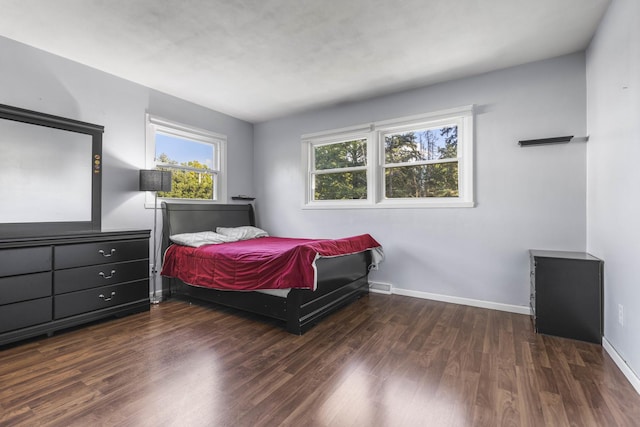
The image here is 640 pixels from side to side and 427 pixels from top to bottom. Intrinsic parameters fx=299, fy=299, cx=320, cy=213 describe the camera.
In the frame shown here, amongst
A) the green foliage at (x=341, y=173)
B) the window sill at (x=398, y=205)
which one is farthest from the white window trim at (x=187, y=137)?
the green foliage at (x=341, y=173)

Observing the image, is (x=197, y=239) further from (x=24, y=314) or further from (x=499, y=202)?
(x=499, y=202)

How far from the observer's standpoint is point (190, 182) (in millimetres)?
4348

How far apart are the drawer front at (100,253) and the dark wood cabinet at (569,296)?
3880mm

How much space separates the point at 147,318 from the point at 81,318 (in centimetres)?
→ 54

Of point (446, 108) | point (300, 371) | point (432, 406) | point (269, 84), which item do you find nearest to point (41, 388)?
point (300, 371)

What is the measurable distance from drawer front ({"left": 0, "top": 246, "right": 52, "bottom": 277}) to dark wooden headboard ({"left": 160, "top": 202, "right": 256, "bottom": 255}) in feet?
4.33

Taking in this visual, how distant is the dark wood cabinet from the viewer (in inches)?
94.9

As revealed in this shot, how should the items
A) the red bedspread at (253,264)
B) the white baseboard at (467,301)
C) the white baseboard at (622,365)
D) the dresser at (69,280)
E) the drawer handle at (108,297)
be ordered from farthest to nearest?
the white baseboard at (467,301) → the drawer handle at (108,297) → the red bedspread at (253,264) → the dresser at (69,280) → the white baseboard at (622,365)

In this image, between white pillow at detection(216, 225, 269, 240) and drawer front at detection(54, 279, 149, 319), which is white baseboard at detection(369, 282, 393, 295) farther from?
drawer front at detection(54, 279, 149, 319)

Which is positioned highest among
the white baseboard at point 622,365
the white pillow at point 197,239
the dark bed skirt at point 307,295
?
the white pillow at point 197,239

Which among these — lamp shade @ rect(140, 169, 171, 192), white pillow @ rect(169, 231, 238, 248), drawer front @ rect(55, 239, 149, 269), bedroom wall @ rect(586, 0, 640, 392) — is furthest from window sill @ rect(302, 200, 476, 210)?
drawer front @ rect(55, 239, 149, 269)

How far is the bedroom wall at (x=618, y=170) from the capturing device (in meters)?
1.87

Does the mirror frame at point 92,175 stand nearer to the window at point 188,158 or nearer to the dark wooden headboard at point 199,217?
the window at point 188,158

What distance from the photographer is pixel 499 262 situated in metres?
3.27
